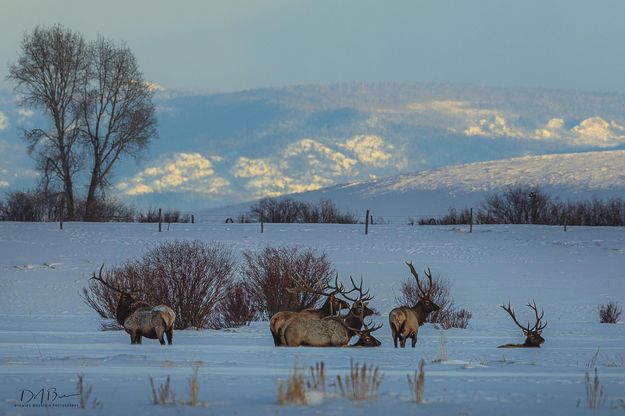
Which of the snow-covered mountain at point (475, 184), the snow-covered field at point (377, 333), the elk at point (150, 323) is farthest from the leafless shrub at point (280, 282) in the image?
the snow-covered mountain at point (475, 184)

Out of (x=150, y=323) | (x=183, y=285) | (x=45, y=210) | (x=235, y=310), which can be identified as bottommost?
(x=235, y=310)

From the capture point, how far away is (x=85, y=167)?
65.6 m

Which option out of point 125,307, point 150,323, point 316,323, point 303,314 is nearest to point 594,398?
point 316,323

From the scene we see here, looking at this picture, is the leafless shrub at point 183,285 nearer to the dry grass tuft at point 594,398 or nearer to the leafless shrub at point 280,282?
the leafless shrub at point 280,282

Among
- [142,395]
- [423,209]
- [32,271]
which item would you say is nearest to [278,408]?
[142,395]

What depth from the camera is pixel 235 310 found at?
2630 centimetres

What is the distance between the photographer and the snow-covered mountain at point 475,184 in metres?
95.6

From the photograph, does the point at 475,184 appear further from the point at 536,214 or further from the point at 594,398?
the point at 594,398

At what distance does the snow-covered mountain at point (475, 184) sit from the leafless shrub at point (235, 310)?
213 ft

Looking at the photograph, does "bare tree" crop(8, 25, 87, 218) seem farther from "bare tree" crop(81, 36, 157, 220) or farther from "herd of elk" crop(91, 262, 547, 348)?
"herd of elk" crop(91, 262, 547, 348)

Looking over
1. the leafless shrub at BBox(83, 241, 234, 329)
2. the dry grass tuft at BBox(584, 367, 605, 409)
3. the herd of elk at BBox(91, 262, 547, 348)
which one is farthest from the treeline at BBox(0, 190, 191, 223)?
the dry grass tuft at BBox(584, 367, 605, 409)

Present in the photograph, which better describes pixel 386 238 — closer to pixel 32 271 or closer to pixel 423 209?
pixel 32 271

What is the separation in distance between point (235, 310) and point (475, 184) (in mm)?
78646

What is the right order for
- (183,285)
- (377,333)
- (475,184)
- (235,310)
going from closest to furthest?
(377,333) → (183,285) → (235,310) → (475,184)
